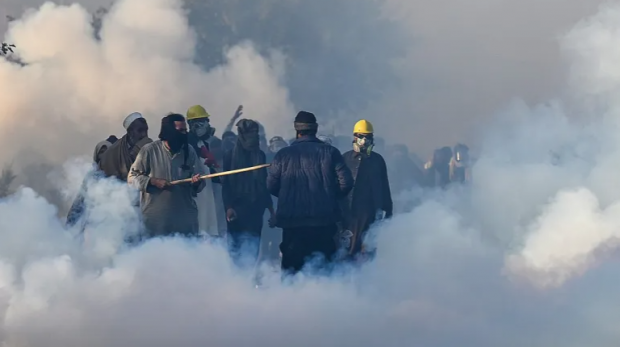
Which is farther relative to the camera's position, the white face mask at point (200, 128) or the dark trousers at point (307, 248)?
the white face mask at point (200, 128)

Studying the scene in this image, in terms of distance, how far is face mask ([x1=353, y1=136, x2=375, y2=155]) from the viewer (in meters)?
12.0

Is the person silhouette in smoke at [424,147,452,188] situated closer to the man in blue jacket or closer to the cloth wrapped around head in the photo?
the cloth wrapped around head

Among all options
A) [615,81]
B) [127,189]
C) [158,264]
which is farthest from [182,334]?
[615,81]

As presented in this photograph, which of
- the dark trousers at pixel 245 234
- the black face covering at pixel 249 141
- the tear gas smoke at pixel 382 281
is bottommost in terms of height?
the tear gas smoke at pixel 382 281

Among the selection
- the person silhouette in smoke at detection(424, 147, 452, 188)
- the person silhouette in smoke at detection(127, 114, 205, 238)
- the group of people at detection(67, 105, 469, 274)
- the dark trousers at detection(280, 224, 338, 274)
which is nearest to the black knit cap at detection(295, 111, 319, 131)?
the group of people at detection(67, 105, 469, 274)

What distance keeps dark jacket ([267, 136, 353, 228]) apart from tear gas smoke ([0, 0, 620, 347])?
A: 468mm

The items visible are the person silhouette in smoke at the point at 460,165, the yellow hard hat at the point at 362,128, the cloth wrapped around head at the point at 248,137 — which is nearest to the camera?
the yellow hard hat at the point at 362,128

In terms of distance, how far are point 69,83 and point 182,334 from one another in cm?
1520

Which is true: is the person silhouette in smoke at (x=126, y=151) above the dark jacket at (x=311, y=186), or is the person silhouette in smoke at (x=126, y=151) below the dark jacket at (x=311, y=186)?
above

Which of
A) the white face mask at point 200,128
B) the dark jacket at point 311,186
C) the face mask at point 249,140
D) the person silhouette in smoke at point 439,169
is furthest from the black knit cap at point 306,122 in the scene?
the person silhouette in smoke at point 439,169

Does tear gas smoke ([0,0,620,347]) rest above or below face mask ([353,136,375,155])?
below

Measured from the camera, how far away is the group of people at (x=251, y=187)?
9891 millimetres

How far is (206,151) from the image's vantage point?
37.6ft

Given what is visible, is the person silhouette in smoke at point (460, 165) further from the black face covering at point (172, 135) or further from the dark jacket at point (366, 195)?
the black face covering at point (172, 135)
